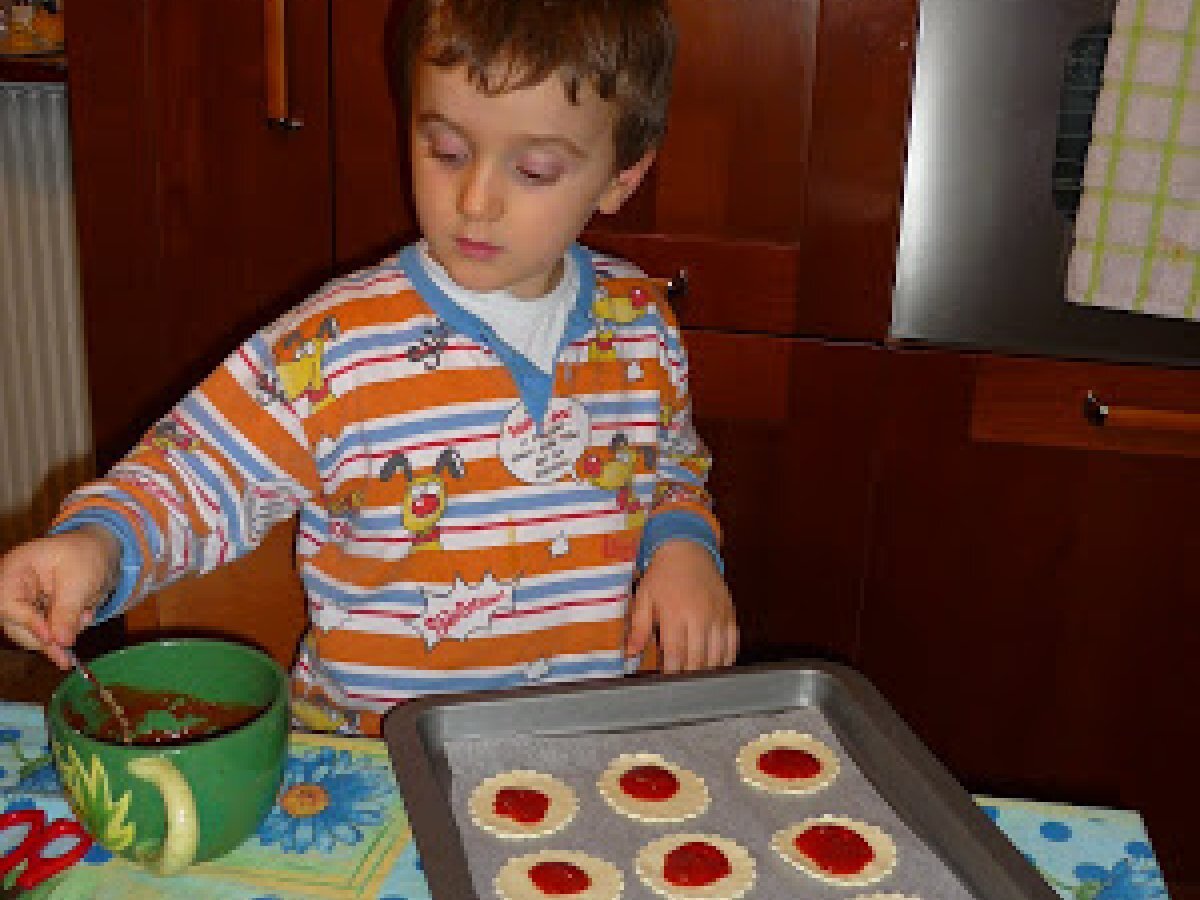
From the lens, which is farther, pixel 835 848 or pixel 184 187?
pixel 184 187

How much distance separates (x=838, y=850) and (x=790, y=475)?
3.16 feet

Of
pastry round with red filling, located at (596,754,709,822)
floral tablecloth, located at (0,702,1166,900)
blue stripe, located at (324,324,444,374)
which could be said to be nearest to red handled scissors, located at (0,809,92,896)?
floral tablecloth, located at (0,702,1166,900)

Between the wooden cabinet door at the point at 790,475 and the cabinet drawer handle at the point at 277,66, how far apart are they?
53cm

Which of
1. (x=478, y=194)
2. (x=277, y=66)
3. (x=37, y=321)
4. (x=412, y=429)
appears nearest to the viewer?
(x=478, y=194)

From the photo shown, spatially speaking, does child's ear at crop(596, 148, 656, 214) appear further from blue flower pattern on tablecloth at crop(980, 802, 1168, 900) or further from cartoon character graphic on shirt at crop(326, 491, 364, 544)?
blue flower pattern on tablecloth at crop(980, 802, 1168, 900)

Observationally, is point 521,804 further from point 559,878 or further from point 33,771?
point 33,771

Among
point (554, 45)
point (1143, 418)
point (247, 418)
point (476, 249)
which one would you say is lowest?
point (1143, 418)

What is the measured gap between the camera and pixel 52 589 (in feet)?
2.36

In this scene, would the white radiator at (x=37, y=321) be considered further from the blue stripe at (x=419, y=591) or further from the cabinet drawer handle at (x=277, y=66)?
the blue stripe at (x=419, y=591)

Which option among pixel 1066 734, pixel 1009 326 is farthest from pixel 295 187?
pixel 1066 734

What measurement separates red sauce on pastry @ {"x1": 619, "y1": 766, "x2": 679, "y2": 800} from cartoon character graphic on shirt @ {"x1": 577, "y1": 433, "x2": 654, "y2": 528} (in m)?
0.33

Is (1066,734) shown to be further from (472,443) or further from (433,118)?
(433,118)

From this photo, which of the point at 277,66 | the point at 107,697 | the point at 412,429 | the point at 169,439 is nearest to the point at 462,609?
the point at 412,429

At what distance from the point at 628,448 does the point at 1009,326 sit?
66 centimetres
